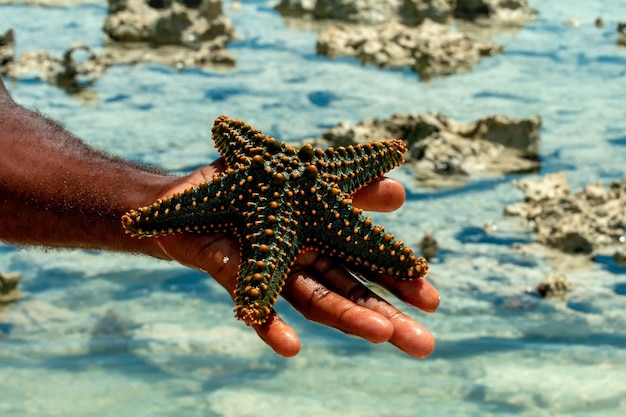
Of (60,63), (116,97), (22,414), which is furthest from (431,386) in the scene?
(60,63)

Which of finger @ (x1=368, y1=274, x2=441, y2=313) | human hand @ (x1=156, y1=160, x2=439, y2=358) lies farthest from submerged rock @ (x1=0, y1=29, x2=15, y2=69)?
finger @ (x1=368, y1=274, x2=441, y2=313)

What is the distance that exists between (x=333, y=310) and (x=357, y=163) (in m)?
1.17

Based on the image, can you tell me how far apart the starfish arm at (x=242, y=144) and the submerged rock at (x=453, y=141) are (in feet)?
22.4

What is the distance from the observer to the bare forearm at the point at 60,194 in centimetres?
557

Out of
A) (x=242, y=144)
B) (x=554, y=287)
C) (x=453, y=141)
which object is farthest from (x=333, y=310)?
(x=453, y=141)

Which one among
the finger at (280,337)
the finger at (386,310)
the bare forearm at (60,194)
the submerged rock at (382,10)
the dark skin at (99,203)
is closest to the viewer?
the finger at (280,337)

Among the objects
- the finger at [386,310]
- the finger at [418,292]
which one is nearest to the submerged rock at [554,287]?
the finger at [418,292]

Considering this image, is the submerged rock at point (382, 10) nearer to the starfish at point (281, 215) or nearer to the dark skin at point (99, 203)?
A: the dark skin at point (99, 203)

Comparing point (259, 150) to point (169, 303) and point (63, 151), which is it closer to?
point (63, 151)

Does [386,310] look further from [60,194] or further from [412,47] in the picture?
[412,47]

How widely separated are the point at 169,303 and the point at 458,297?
3193 mm

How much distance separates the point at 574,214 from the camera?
10508 mm

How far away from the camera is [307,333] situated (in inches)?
343

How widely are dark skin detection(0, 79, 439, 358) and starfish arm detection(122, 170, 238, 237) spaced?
12cm
